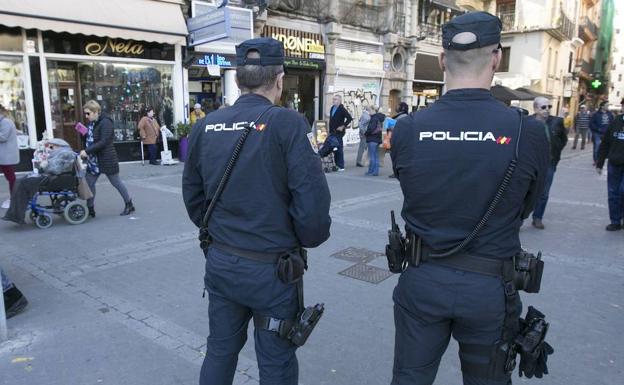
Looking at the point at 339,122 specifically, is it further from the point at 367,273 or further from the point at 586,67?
the point at 586,67

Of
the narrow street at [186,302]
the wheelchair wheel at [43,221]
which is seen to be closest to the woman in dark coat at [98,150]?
the narrow street at [186,302]

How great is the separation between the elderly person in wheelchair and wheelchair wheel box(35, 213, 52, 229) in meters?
0.20

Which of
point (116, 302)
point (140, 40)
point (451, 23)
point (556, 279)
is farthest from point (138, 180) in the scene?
point (451, 23)

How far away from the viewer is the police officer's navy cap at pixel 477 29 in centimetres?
200

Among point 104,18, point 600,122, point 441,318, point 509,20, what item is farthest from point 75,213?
point 509,20

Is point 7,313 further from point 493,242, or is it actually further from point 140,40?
point 140,40

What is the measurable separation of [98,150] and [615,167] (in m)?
7.79

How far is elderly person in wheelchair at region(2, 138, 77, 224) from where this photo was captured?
267 inches

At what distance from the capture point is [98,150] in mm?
7535

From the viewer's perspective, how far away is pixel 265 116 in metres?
2.24

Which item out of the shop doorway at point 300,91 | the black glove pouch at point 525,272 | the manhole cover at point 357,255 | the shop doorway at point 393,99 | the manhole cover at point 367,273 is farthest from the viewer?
the shop doorway at point 393,99

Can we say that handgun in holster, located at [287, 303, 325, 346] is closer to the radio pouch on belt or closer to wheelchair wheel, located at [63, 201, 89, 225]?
the radio pouch on belt

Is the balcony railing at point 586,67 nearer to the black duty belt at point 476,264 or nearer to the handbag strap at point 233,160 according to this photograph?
the black duty belt at point 476,264

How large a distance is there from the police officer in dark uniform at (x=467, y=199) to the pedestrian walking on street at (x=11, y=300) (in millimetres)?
3546
